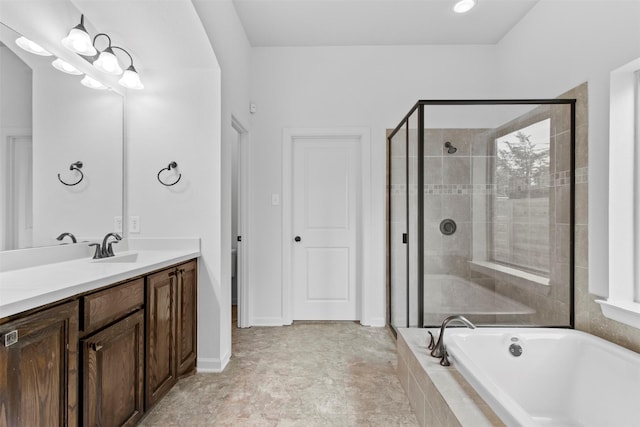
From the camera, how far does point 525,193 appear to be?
2.17m

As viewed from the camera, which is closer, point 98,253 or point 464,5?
point 98,253

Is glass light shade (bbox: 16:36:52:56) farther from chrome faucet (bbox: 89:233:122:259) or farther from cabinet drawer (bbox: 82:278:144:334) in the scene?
cabinet drawer (bbox: 82:278:144:334)

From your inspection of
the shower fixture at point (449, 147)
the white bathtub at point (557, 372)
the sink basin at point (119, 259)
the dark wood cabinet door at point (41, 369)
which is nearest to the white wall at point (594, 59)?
the white bathtub at point (557, 372)

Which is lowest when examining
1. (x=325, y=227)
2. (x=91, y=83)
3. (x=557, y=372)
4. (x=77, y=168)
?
(x=557, y=372)

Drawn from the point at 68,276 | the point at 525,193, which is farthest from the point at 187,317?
the point at 525,193

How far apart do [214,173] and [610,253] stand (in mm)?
2493

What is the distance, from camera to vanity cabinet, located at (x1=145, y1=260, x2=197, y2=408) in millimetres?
1725

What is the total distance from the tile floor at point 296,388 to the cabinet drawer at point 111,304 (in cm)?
69

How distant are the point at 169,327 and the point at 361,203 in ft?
6.65

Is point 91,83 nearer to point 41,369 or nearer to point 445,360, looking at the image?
point 41,369

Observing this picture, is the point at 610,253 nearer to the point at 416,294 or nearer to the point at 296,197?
the point at 416,294

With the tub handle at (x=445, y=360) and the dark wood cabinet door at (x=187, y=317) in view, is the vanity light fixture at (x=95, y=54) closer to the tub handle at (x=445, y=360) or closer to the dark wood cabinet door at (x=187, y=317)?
the dark wood cabinet door at (x=187, y=317)

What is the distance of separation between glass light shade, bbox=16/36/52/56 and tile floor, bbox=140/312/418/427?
2.00 meters

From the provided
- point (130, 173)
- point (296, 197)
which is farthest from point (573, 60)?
point (130, 173)
